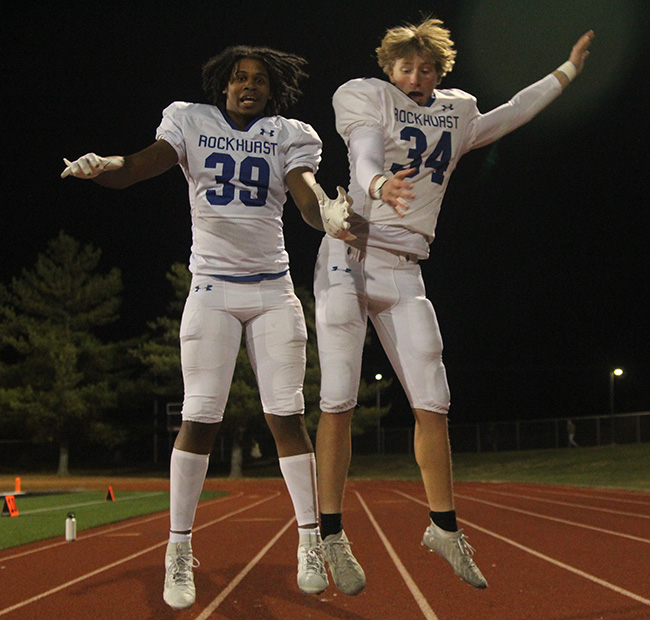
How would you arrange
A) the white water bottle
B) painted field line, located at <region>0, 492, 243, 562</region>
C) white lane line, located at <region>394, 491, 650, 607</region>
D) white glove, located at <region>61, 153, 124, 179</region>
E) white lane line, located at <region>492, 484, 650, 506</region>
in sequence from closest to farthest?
white glove, located at <region>61, 153, 124, 179</region>, white lane line, located at <region>394, 491, 650, 607</region>, painted field line, located at <region>0, 492, 243, 562</region>, the white water bottle, white lane line, located at <region>492, 484, 650, 506</region>

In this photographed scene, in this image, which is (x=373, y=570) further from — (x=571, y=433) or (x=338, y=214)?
(x=571, y=433)

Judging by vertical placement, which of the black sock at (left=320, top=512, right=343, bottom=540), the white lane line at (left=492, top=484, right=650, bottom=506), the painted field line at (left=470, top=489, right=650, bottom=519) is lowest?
the painted field line at (left=470, top=489, right=650, bottom=519)

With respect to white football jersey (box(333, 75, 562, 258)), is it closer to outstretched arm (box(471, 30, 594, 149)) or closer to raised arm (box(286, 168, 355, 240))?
outstretched arm (box(471, 30, 594, 149))

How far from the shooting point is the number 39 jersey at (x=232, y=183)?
378cm

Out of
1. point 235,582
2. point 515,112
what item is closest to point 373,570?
point 235,582

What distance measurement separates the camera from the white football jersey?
3697 millimetres

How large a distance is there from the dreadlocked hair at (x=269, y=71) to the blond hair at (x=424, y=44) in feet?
1.47

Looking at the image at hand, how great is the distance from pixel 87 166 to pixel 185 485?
4.94ft

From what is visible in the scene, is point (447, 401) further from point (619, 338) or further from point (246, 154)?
point (619, 338)

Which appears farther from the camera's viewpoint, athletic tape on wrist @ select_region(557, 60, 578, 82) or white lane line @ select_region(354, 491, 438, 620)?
white lane line @ select_region(354, 491, 438, 620)

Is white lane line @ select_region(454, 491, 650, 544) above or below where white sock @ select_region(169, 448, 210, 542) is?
below

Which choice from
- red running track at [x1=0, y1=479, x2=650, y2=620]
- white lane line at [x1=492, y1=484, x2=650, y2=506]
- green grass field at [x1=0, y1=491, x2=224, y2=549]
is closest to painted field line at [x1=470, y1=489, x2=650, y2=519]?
red running track at [x1=0, y1=479, x2=650, y2=620]

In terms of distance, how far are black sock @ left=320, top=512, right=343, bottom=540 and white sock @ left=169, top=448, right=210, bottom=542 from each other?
594 mm

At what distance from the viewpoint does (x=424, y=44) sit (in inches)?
143
